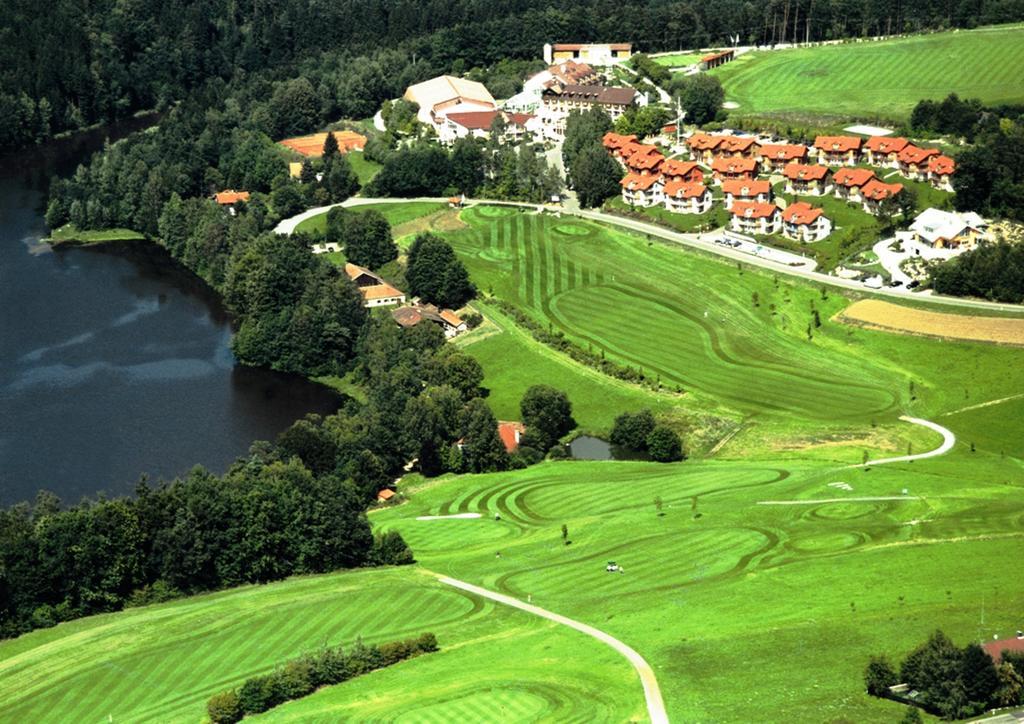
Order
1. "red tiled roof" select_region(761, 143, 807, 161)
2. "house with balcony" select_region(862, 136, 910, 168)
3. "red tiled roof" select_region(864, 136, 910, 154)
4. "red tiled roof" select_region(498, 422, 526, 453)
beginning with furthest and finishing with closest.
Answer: "red tiled roof" select_region(761, 143, 807, 161) < "red tiled roof" select_region(864, 136, 910, 154) < "house with balcony" select_region(862, 136, 910, 168) < "red tiled roof" select_region(498, 422, 526, 453)

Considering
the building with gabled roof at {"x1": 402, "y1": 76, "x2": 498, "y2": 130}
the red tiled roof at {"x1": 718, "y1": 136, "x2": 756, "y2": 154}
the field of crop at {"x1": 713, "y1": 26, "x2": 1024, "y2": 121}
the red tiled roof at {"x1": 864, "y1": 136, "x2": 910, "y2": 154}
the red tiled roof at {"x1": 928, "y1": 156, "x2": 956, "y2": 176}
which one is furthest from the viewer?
the building with gabled roof at {"x1": 402, "y1": 76, "x2": 498, "y2": 130}

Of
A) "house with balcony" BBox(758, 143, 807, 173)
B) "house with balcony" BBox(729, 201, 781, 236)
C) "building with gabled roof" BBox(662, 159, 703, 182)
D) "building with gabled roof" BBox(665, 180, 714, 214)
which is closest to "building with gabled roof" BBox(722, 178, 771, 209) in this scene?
"house with balcony" BBox(729, 201, 781, 236)

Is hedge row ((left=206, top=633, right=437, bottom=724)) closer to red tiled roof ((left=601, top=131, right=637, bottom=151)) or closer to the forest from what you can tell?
red tiled roof ((left=601, top=131, right=637, bottom=151))

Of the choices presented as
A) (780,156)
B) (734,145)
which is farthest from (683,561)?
(734,145)

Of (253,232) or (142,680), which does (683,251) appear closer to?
(253,232)

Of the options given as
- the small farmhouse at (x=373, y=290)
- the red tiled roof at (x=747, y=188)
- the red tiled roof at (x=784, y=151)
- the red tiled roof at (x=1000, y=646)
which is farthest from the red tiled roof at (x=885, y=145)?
the red tiled roof at (x=1000, y=646)

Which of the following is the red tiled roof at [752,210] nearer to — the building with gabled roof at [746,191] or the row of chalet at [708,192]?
the row of chalet at [708,192]
